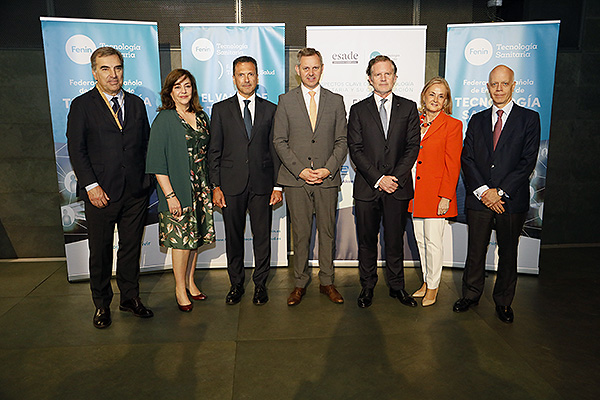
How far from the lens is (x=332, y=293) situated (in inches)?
145

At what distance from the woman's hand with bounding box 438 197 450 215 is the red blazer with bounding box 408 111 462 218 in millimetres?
27

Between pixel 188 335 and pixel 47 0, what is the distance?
385cm

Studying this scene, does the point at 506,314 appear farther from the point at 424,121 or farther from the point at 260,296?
the point at 260,296

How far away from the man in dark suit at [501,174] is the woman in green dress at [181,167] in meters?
2.08

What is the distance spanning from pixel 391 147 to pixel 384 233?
707 mm

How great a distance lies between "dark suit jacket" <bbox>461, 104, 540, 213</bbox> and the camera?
3154 millimetres

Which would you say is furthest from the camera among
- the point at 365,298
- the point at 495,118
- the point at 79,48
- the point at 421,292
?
the point at 79,48

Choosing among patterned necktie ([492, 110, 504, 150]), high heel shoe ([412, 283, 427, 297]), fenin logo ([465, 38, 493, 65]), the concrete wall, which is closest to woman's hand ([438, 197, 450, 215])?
patterned necktie ([492, 110, 504, 150])

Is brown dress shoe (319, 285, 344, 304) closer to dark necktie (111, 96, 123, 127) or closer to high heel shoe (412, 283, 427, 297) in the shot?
high heel shoe (412, 283, 427, 297)

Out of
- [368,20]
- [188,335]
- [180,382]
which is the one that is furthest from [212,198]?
[368,20]

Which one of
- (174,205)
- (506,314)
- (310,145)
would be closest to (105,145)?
(174,205)

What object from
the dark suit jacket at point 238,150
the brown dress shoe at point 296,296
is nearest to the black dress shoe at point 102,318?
the dark suit jacket at point 238,150

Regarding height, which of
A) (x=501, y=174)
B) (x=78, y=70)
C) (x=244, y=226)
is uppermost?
(x=78, y=70)

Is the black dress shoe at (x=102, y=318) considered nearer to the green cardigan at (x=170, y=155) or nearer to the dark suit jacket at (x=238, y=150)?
the green cardigan at (x=170, y=155)
